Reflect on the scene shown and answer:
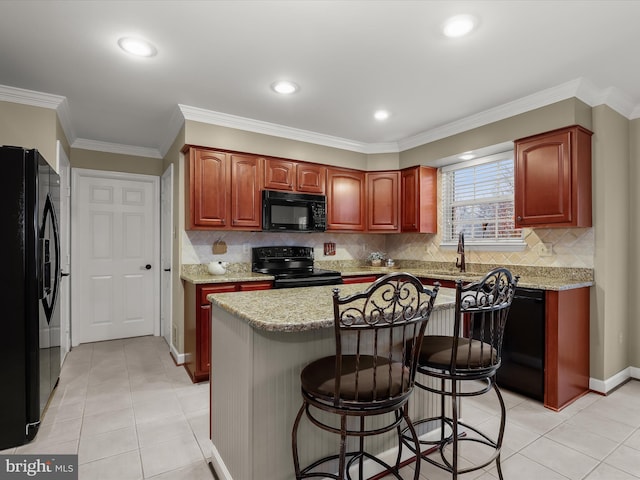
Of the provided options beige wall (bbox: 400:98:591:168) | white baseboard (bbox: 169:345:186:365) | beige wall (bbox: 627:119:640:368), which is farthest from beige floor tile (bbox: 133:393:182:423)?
beige wall (bbox: 627:119:640:368)

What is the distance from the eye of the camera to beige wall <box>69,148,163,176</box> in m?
4.20

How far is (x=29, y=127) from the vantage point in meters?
2.92

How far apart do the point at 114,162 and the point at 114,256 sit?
3.88 ft

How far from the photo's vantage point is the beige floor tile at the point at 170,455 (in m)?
1.95

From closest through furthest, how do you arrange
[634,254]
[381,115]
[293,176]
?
[634,254]
[381,115]
[293,176]

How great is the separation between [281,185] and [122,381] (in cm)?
243

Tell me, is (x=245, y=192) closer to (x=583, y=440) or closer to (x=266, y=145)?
(x=266, y=145)

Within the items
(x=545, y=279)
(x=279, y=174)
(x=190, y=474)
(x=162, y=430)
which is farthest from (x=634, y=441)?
(x=279, y=174)

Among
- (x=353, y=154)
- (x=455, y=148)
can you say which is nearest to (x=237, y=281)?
(x=353, y=154)

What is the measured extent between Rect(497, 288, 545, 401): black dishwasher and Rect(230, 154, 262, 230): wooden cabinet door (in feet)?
8.35

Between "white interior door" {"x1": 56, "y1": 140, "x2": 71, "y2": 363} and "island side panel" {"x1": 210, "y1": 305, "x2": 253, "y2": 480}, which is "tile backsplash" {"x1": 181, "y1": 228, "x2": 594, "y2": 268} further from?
"island side panel" {"x1": 210, "y1": 305, "x2": 253, "y2": 480}

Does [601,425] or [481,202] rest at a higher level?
[481,202]

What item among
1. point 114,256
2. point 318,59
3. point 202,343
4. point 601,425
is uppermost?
point 318,59

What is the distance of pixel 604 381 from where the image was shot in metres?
2.87
